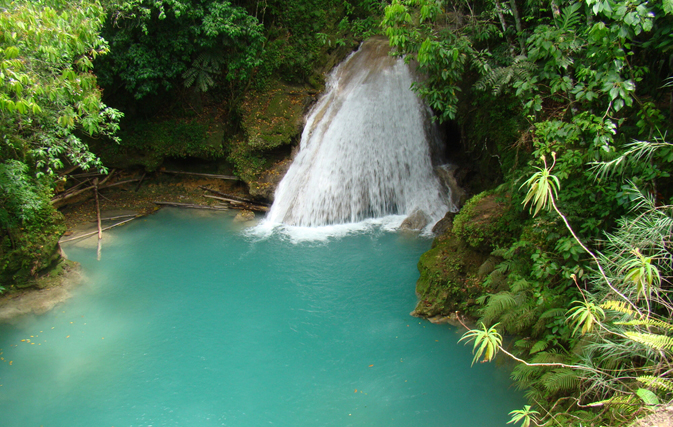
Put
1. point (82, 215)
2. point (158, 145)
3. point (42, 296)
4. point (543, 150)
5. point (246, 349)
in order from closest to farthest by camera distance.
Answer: point (543, 150), point (246, 349), point (42, 296), point (82, 215), point (158, 145)

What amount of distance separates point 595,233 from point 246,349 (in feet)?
17.6

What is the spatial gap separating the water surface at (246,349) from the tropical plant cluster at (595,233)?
4.30 feet

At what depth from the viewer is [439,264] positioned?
777cm

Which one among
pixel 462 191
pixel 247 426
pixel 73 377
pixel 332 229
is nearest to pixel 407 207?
pixel 462 191

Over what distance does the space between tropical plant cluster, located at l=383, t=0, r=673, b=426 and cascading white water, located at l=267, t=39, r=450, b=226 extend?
14.6 ft

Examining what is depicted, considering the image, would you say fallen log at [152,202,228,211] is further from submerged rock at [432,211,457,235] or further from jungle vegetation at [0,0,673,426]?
submerged rock at [432,211,457,235]

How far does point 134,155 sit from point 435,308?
1044cm

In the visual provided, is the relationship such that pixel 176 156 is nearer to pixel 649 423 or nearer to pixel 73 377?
pixel 73 377

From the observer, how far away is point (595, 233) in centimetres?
520

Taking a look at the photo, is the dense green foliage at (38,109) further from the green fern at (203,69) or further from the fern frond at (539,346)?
the fern frond at (539,346)

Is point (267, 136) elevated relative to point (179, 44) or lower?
lower

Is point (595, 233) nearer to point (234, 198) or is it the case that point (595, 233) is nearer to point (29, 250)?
point (29, 250)

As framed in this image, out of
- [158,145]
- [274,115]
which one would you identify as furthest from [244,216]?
[158,145]

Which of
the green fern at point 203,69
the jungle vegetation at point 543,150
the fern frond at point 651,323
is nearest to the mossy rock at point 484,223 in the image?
the jungle vegetation at point 543,150
